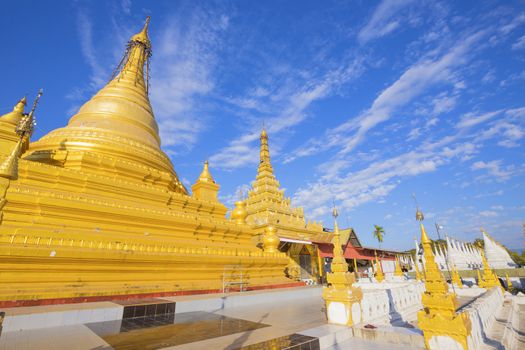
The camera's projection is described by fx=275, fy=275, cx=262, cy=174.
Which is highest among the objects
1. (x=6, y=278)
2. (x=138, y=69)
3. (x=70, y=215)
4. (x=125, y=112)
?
(x=138, y=69)

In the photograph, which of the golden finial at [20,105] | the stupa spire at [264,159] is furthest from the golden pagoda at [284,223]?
the golden finial at [20,105]

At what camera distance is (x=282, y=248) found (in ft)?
73.9

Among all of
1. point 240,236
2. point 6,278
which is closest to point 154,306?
point 6,278

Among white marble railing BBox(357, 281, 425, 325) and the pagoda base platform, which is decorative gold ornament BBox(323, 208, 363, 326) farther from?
the pagoda base platform

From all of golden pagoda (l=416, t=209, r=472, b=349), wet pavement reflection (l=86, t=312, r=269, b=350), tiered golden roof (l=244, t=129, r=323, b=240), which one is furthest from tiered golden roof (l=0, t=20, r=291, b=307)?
tiered golden roof (l=244, t=129, r=323, b=240)

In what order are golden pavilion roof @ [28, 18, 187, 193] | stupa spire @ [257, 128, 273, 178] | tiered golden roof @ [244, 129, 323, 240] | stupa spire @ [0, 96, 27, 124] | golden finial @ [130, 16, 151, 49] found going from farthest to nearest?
stupa spire @ [257, 128, 273, 178] < tiered golden roof @ [244, 129, 323, 240] < golden finial @ [130, 16, 151, 49] < golden pavilion roof @ [28, 18, 187, 193] < stupa spire @ [0, 96, 27, 124]

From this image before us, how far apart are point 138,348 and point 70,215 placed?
6482 mm

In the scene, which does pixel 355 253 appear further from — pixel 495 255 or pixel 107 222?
pixel 107 222

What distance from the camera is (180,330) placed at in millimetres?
4855

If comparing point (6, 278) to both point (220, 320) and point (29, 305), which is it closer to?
point (29, 305)

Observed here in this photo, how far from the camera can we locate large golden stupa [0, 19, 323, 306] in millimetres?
6773

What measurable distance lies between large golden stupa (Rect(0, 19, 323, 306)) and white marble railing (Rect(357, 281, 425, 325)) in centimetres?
487

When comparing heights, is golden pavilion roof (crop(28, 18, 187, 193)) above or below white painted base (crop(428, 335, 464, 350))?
above

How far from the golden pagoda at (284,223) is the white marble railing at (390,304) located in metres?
11.0
